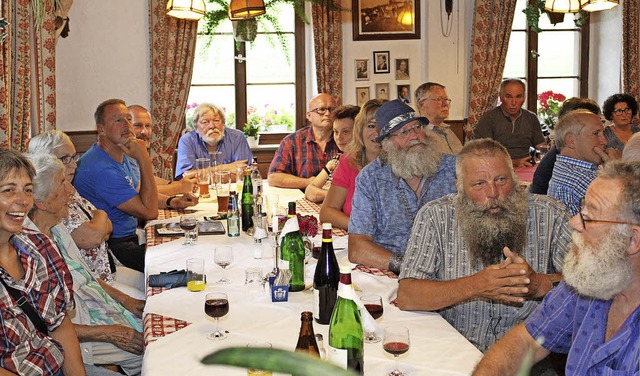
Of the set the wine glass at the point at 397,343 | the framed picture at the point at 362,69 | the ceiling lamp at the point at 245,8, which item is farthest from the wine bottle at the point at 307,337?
the framed picture at the point at 362,69

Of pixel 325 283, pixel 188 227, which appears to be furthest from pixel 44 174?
pixel 325 283

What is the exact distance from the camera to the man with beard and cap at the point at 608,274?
2.09 meters

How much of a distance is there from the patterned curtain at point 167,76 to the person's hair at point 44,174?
445cm

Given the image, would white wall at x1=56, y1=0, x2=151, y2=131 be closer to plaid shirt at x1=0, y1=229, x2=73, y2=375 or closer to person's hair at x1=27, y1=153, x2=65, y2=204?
person's hair at x1=27, y1=153, x2=65, y2=204

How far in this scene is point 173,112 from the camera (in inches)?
319

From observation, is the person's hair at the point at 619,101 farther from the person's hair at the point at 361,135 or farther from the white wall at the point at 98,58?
the white wall at the point at 98,58

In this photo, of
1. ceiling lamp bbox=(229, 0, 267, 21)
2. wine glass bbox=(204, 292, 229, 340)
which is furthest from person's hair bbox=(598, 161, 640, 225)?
ceiling lamp bbox=(229, 0, 267, 21)

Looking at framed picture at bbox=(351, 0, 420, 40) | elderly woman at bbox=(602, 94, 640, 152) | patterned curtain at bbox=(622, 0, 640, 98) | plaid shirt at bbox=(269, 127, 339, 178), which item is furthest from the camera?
patterned curtain at bbox=(622, 0, 640, 98)

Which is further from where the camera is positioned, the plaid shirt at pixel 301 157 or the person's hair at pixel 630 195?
the plaid shirt at pixel 301 157

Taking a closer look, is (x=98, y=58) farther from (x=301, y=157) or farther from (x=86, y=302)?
(x=86, y=302)

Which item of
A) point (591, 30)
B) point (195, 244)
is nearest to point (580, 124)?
point (195, 244)

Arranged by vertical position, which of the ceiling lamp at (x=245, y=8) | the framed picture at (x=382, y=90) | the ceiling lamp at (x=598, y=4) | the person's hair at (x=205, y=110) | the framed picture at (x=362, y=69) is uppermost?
the ceiling lamp at (x=598, y=4)

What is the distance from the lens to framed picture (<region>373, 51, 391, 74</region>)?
335 inches

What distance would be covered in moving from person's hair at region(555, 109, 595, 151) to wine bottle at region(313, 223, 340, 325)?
7.54 ft
